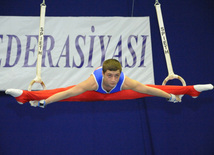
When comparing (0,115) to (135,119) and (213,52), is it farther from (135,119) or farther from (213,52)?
(213,52)

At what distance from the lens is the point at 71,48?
3.49 m

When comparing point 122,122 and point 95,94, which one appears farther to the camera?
point 122,122

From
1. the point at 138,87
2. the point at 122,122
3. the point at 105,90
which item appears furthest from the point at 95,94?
the point at 122,122

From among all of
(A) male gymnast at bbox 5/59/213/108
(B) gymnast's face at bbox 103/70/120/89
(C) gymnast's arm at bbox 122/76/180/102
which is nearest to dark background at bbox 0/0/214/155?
(A) male gymnast at bbox 5/59/213/108

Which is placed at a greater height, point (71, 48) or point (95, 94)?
point (71, 48)

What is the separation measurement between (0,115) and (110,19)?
223 centimetres

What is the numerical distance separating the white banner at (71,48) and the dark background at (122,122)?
314mm

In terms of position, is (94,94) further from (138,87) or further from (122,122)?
(122,122)

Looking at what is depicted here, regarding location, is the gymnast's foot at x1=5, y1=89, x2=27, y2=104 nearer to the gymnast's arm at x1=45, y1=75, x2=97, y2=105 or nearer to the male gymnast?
Answer: the male gymnast

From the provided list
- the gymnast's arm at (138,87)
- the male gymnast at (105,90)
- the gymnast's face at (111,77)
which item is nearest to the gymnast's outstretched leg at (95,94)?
the male gymnast at (105,90)

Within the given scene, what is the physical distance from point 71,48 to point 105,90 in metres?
1.31

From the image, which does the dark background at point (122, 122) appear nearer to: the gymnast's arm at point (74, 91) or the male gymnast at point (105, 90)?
the male gymnast at point (105, 90)

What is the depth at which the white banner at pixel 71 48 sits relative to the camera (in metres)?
3.34

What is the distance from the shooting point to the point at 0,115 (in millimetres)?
3271
